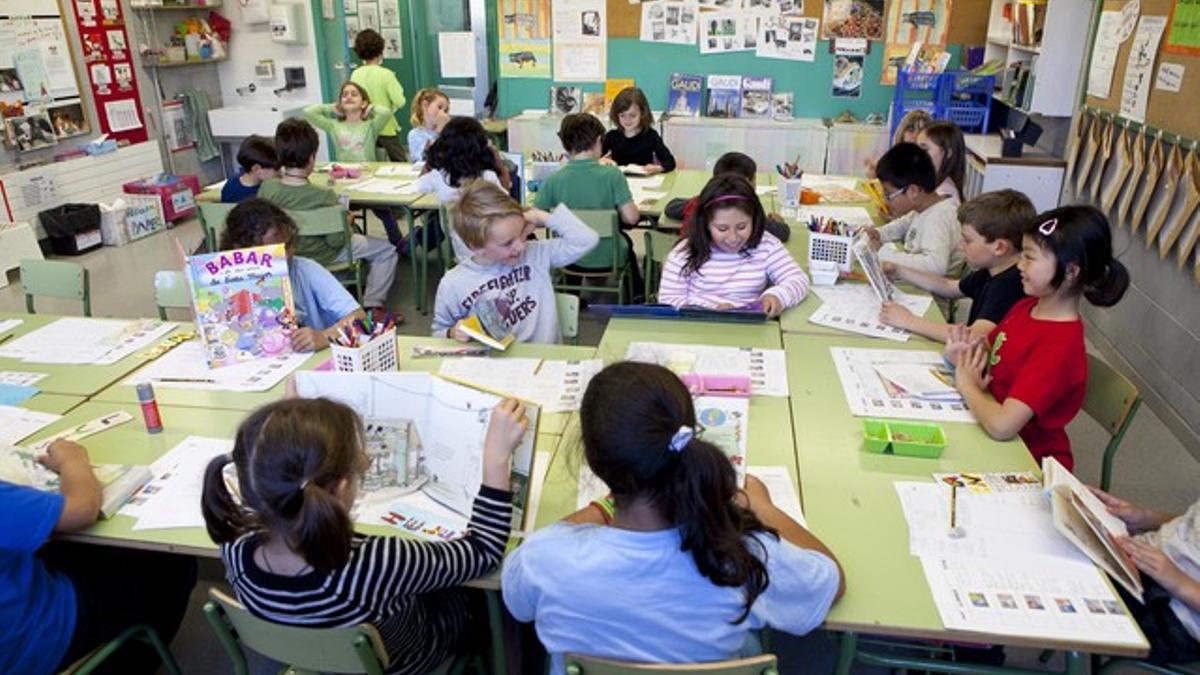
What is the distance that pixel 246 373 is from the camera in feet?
7.41

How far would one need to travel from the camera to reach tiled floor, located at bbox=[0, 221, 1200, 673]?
2225 millimetres

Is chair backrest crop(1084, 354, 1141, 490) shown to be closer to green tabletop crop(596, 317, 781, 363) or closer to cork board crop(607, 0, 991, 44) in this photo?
green tabletop crop(596, 317, 781, 363)

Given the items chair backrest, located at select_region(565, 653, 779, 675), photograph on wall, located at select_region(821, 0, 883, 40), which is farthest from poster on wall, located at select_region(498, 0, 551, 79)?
chair backrest, located at select_region(565, 653, 779, 675)

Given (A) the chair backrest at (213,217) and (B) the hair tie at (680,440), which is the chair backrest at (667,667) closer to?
(B) the hair tie at (680,440)

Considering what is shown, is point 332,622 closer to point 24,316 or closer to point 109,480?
point 109,480

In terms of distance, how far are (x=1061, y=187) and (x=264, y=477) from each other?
4.77 meters

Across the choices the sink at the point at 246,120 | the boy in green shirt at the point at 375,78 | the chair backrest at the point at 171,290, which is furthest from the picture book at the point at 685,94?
the chair backrest at the point at 171,290

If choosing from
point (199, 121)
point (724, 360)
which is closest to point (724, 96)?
point (199, 121)

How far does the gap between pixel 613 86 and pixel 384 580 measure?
6021 millimetres

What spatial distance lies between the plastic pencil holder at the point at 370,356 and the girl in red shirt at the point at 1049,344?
145 centimetres

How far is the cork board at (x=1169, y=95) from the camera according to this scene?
325 centimetres

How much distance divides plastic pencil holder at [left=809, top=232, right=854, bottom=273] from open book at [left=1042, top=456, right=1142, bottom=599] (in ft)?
4.47

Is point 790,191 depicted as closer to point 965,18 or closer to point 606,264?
point 606,264

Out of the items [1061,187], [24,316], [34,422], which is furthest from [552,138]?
[34,422]
